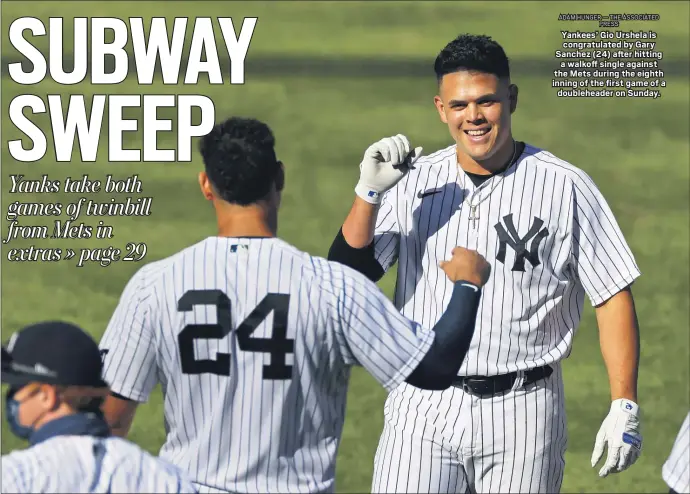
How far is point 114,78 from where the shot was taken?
1262cm

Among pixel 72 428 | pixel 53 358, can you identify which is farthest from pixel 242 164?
pixel 72 428

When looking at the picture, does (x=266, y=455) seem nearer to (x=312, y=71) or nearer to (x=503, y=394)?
(x=503, y=394)

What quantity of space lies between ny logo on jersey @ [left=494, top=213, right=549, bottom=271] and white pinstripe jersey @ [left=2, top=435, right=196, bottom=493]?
1949 millimetres

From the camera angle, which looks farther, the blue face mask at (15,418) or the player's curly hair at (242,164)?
the player's curly hair at (242,164)

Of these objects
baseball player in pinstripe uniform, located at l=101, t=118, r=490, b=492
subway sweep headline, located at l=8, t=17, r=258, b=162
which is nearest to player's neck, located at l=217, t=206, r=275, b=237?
baseball player in pinstripe uniform, located at l=101, t=118, r=490, b=492

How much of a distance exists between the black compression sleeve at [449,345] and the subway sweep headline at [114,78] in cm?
653

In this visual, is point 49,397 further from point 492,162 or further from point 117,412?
point 492,162

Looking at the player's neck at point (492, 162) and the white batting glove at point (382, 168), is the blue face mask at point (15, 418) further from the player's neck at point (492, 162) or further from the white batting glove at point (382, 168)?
the player's neck at point (492, 162)

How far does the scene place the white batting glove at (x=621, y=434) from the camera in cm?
477

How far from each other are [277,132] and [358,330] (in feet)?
26.0

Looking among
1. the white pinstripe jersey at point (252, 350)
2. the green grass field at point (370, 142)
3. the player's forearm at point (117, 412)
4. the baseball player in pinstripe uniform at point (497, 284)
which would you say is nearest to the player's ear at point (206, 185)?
the white pinstripe jersey at point (252, 350)

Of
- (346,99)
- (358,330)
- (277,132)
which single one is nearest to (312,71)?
(346,99)

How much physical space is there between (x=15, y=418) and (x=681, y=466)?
1666mm

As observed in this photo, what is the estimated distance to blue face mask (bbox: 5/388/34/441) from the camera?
3.19 meters
